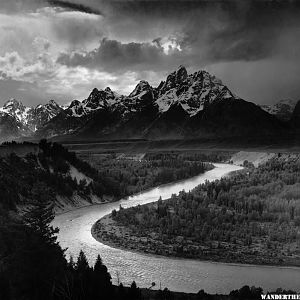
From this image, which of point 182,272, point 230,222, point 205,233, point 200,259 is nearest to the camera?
point 182,272

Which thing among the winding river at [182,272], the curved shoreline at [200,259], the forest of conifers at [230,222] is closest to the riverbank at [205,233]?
the forest of conifers at [230,222]

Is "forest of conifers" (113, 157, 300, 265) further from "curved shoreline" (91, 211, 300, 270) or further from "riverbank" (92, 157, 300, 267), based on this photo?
"curved shoreline" (91, 211, 300, 270)

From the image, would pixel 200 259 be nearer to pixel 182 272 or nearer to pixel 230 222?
pixel 182 272

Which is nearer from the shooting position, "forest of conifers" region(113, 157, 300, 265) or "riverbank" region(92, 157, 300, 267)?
"riverbank" region(92, 157, 300, 267)

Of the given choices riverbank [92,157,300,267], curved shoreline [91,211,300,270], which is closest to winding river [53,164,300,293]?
curved shoreline [91,211,300,270]

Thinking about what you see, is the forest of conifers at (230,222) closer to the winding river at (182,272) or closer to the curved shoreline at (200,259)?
the curved shoreline at (200,259)

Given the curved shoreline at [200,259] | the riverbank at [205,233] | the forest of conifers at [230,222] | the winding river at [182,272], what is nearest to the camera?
the winding river at [182,272]

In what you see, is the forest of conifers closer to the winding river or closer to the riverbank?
the riverbank

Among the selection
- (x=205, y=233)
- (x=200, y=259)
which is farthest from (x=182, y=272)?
(x=205, y=233)

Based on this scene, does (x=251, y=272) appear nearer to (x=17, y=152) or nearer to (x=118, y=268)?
(x=118, y=268)

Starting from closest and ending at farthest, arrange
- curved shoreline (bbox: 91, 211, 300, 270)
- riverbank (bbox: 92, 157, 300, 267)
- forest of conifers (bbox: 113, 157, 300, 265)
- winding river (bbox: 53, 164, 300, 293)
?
1. winding river (bbox: 53, 164, 300, 293)
2. curved shoreline (bbox: 91, 211, 300, 270)
3. riverbank (bbox: 92, 157, 300, 267)
4. forest of conifers (bbox: 113, 157, 300, 265)

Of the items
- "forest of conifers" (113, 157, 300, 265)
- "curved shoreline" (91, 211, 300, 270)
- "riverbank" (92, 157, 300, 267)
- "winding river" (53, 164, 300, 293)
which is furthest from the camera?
"forest of conifers" (113, 157, 300, 265)

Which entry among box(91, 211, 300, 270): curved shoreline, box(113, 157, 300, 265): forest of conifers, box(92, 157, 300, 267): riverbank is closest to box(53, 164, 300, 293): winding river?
box(91, 211, 300, 270): curved shoreline
